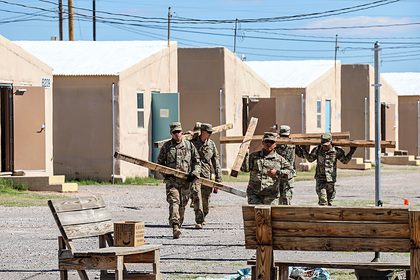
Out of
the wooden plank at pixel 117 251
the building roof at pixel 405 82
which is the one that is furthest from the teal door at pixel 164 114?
the building roof at pixel 405 82

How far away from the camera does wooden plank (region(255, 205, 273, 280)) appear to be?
259 inches

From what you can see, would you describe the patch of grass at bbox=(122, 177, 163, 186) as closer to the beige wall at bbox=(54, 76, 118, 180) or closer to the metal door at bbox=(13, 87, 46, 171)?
the beige wall at bbox=(54, 76, 118, 180)

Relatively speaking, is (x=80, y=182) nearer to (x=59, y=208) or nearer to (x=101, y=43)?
(x=101, y=43)

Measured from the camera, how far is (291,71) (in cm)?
3625

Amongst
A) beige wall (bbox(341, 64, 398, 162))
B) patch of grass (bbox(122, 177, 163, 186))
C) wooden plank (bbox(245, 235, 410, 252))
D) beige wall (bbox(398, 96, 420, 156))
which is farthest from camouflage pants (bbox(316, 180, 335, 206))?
beige wall (bbox(398, 96, 420, 156))

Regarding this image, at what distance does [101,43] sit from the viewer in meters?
28.6

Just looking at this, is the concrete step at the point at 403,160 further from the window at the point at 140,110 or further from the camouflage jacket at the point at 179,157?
the camouflage jacket at the point at 179,157

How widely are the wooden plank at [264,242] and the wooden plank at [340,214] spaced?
0.26 feet

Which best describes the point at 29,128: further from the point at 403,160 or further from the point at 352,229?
the point at 403,160

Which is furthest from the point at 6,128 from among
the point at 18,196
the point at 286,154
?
the point at 286,154

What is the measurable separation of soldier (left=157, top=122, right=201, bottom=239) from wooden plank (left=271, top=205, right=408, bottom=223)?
6.53 metres

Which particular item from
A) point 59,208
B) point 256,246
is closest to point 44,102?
point 59,208

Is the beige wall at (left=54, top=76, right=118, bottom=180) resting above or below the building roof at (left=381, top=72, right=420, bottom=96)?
below

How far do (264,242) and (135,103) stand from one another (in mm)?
18427
